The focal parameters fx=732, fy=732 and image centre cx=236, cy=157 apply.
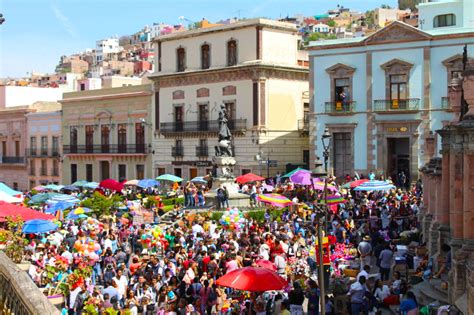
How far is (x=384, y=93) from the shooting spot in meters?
37.5

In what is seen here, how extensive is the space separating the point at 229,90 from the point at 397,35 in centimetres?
1174

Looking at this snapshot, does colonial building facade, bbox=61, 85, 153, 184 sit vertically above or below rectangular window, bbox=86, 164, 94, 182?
above

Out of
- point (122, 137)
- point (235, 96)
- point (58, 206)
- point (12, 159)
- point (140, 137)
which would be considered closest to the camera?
point (58, 206)

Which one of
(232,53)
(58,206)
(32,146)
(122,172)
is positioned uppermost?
(232,53)

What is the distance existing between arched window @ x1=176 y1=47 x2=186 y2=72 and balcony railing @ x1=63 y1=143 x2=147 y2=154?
6.03 meters

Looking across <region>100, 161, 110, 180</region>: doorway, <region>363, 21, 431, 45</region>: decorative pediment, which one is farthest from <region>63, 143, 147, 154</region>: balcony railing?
<region>363, 21, 431, 45</region>: decorative pediment

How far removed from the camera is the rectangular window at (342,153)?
1521 inches

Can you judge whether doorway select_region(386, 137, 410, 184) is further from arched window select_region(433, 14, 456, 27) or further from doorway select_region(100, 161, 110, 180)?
doorway select_region(100, 161, 110, 180)

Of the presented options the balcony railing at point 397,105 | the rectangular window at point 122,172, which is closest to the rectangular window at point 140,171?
the rectangular window at point 122,172

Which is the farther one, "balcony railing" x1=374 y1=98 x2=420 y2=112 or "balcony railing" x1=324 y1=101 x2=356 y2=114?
"balcony railing" x1=324 y1=101 x2=356 y2=114

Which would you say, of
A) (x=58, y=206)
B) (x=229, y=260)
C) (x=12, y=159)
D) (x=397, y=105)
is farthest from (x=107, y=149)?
(x=229, y=260)

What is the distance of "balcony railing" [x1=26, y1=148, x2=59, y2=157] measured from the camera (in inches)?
2277

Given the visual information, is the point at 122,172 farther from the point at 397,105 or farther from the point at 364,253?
the point at 364,253

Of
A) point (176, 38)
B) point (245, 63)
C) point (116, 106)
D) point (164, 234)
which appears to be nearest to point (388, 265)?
point (164, 234)
